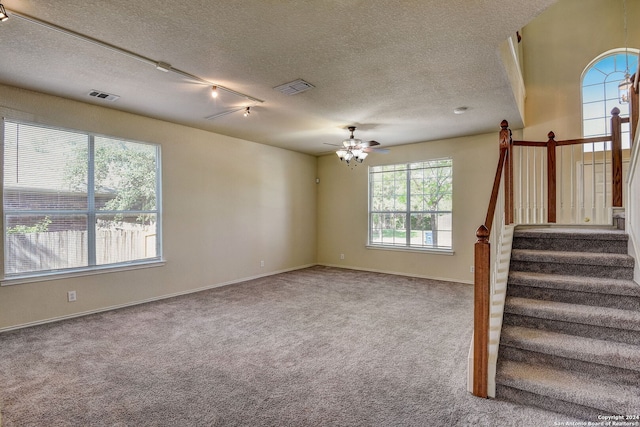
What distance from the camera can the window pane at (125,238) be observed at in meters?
4.29

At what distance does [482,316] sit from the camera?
2.17 meters

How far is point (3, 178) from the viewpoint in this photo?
138 inches

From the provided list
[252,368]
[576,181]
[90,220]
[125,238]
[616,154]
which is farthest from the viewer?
[576,181]

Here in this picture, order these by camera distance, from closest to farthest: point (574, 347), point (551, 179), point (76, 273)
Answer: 1. point (574, 347)
2. point (551, 179)
3. point (76, 273)

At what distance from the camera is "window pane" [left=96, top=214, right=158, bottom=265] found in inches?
169

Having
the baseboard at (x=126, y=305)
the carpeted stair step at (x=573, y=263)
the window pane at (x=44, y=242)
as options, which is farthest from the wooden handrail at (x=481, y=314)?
the window pane at (x=44, y=242)

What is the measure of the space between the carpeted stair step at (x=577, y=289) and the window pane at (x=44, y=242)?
4.92 m

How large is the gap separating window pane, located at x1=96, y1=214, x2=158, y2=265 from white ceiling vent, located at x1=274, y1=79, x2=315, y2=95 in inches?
112

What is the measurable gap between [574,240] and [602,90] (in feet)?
11.7

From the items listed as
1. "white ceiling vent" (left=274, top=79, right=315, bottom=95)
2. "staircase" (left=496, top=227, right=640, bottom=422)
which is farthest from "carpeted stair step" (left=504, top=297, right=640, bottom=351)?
"white ceiling vent" (left=274, top=79, right=315, bottom=95)

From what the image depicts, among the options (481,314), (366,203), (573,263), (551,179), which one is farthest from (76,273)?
(551,179)

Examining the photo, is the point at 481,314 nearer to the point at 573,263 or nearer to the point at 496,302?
the point at 496,302

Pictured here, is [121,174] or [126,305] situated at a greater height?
[121,174]

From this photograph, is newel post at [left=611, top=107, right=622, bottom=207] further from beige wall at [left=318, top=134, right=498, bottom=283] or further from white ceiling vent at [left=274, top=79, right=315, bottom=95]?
white ceiling vent at [left=274, top=79, right=315, bottom=95]
